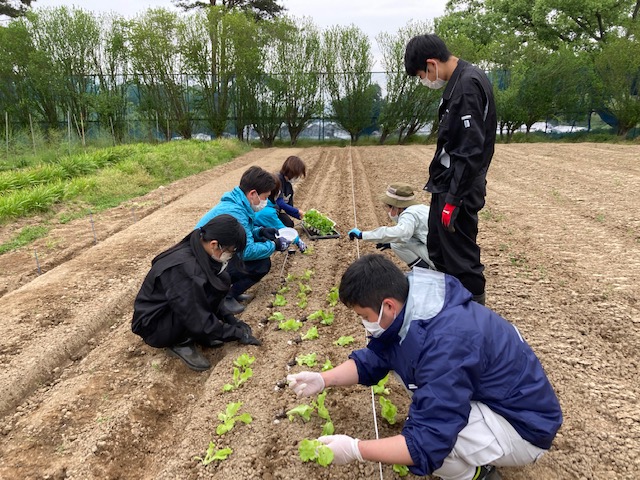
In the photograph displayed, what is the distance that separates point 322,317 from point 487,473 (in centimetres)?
212

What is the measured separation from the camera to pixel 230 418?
2.66m

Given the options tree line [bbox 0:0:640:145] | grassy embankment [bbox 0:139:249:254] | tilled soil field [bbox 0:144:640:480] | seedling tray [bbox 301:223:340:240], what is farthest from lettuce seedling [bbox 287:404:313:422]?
tree line [bbox 0:0:640:145]

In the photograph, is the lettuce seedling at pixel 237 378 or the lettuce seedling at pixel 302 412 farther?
the lettuce seedling at pixel 237 378

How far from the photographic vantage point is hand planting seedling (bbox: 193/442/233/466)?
2354mm

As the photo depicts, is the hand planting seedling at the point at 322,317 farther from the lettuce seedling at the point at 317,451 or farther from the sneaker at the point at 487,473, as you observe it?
the sneaker at the point at 487,473

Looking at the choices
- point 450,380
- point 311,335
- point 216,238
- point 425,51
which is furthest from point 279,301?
point 450,380

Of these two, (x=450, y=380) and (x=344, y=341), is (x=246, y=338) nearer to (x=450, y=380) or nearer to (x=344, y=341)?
(x=344, y=341)

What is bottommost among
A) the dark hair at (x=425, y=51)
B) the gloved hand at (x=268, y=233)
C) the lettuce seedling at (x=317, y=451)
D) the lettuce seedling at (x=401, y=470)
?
the lettuce seedling at (x=401, y=470)

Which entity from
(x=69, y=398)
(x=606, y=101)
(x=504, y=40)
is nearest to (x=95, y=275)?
(x=69, y=398)

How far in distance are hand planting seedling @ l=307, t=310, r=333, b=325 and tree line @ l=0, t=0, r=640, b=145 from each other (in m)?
20.1

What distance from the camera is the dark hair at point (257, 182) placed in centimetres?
409

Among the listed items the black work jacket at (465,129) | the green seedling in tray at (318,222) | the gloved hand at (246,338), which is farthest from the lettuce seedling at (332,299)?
the green seedling in tray at (318,222)

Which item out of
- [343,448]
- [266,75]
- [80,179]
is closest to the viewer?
[343,448]

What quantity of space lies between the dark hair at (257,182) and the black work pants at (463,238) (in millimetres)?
1699
